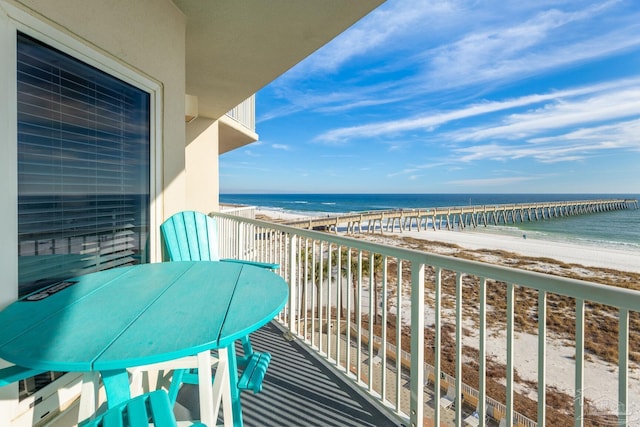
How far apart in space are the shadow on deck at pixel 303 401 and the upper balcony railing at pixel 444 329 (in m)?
0.09

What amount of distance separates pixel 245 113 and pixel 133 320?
7.03 metres

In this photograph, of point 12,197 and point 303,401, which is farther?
point 303,401

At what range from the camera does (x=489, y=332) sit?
26.5ft

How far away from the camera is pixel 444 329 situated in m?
7.85

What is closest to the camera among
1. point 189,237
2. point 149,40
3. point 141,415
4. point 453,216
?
point 141,415

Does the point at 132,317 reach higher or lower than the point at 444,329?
higher

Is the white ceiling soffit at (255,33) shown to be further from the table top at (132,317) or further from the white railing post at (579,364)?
the white railing post at (579,364)

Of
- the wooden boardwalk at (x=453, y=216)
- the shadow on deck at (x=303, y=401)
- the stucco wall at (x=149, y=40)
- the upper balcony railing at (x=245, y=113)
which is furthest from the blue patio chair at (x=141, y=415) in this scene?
the wooden boardwalk at (x=453, y=216)

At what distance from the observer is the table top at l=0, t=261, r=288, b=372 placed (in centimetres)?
79

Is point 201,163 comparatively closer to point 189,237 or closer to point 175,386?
point 189,237

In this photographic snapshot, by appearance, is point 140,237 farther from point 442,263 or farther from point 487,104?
point 487,104

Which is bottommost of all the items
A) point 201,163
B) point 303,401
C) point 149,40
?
point 303,401

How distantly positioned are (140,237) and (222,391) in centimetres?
144

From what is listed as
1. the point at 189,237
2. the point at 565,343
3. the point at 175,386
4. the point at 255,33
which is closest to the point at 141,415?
the point at 175,386
